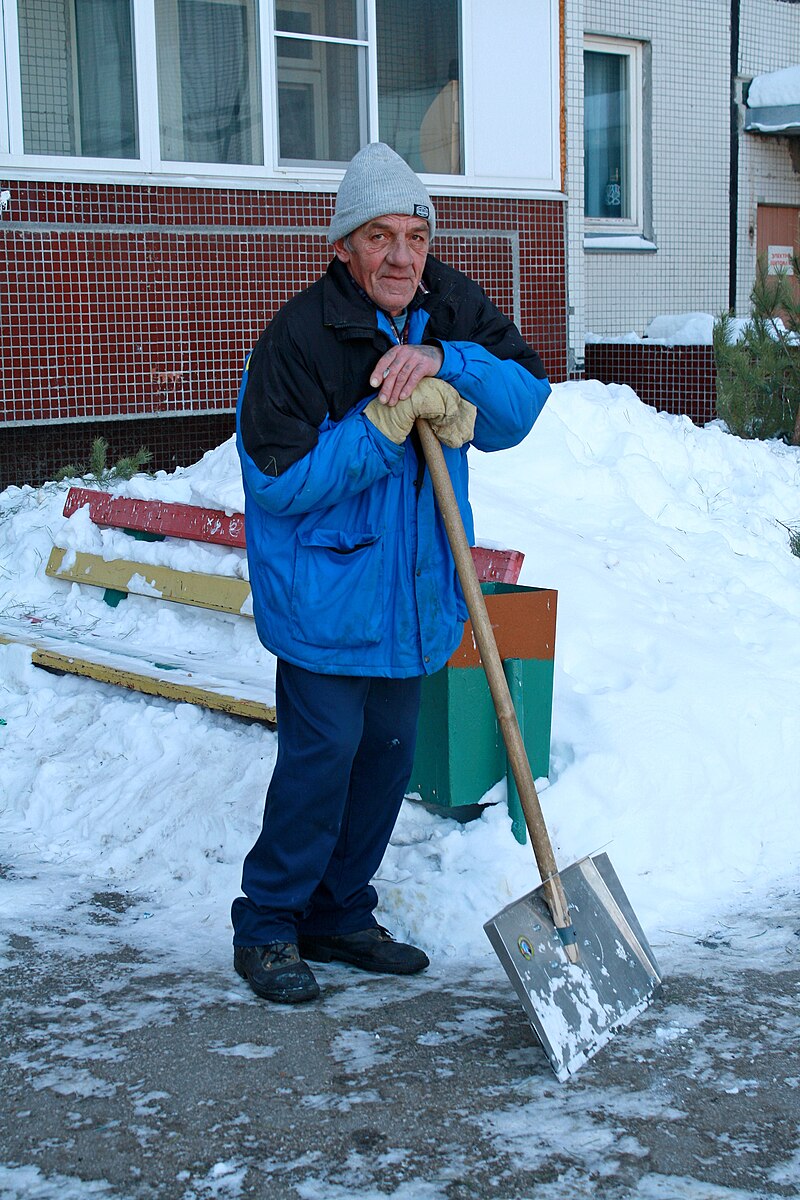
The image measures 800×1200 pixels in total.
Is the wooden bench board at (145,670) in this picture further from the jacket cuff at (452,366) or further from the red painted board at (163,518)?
the jacket cuff at (452,366)

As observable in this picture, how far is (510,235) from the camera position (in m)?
9.78

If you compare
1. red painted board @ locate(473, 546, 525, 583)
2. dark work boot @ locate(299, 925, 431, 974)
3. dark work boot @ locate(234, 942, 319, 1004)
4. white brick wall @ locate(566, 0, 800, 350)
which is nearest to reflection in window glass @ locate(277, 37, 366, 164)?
white brick wall @ locate(566, 0, 800, 350)

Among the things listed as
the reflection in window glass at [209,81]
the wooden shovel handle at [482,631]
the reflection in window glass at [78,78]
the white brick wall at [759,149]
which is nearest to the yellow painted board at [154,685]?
Answer: the wooden shovel handle at [482,631]

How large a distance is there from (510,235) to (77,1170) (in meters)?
8.33

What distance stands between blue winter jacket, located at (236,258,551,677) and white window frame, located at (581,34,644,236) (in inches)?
406

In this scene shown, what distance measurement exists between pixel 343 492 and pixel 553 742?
1440mm

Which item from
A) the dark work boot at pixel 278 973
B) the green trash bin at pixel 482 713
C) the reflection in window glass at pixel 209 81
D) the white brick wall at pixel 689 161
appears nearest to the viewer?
the dark work boot at pixel 278 973

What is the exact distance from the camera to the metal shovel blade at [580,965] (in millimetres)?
2781

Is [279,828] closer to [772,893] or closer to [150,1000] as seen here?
[150,1000]

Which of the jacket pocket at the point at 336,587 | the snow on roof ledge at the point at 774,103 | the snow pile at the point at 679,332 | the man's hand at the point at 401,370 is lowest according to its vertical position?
the jacket pocket at the point at 336,587

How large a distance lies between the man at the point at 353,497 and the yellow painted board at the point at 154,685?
→ 114cm

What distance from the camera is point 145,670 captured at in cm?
489

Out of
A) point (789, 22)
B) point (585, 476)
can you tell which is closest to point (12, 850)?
point (585, 476)

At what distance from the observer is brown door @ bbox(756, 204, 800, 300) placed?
46.2 ft
